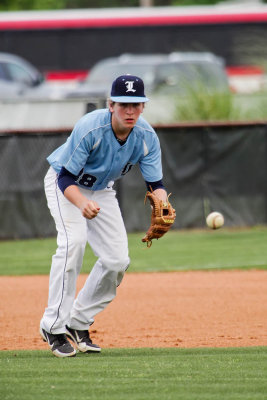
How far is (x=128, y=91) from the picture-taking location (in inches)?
201

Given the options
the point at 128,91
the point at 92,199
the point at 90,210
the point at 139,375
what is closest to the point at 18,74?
the point at 92,199

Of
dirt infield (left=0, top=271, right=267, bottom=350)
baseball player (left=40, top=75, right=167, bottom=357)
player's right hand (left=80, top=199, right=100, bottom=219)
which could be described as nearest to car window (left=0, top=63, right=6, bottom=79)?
dirt infield (left=0, top=271, right=267, bottom=350)

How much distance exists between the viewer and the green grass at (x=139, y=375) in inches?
161

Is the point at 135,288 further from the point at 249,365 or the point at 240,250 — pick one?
the point at 249,365

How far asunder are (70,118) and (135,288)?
6.45m

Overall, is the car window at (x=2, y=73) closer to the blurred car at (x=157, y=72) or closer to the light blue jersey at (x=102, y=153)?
the blurred car at (x=157, y=72)

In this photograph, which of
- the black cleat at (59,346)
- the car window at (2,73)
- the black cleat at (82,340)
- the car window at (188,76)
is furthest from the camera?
the car window at (2,73)

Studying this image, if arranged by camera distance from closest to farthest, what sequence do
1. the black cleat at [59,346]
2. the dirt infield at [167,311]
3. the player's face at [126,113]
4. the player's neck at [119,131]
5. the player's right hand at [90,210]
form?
1. the player's right hand at [90,210]
2. the player's face at [126,113]
3. the player's neck at [119,131]
4. the black cleat at [59,346]
5. the dirt infield at [167,311]

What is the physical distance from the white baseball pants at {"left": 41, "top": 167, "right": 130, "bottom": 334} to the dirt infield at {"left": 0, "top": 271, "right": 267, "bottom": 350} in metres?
0.72

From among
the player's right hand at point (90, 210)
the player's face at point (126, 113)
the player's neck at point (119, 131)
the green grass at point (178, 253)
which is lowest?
the green grass at point (178, 253)

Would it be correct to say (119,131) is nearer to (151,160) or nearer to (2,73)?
(151,160)

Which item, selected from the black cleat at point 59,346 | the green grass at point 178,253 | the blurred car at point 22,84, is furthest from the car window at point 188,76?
the black cleat at point 59,346

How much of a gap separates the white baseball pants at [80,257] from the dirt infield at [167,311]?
721 mm

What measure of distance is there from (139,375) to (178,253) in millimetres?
7254
